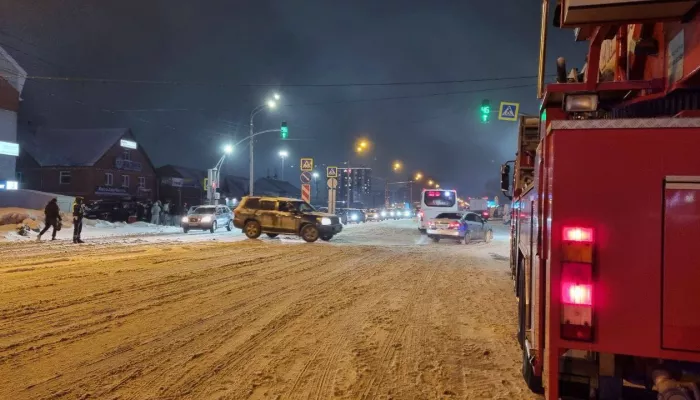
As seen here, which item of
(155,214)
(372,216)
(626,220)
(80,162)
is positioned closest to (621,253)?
(626,220)

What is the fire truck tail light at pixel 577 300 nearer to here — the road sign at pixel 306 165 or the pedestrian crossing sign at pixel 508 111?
the pedestrian crossing sign at pixel 508 111

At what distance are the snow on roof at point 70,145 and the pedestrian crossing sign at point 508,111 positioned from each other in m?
46.3

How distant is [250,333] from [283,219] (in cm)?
1504

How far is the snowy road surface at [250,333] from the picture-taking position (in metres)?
4.69

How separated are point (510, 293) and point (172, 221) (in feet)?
114

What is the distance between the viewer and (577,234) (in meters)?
2.97

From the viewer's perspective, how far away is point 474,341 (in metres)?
6.45

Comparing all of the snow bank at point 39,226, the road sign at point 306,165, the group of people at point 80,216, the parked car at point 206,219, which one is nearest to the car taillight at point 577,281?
the group of people at point 80,216

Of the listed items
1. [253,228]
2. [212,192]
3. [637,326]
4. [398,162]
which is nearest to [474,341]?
[637,326]

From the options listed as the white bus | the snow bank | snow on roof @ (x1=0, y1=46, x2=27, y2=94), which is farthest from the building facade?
the white bus

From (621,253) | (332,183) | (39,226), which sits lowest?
(39,226)

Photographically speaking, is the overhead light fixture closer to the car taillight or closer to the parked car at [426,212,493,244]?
the car taillight

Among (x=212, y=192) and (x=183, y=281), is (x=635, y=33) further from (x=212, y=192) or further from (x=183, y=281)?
(x=212, y=192)

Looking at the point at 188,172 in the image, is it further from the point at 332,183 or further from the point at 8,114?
the point at 332,183
